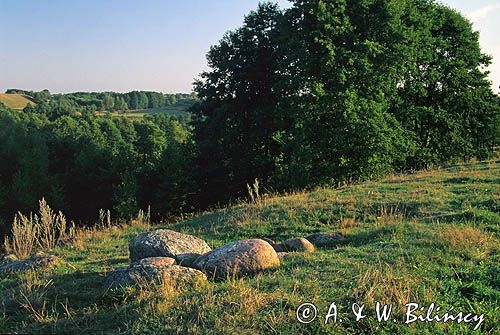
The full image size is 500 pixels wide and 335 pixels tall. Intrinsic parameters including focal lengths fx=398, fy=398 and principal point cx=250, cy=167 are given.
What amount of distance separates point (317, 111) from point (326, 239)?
1160 centimetres

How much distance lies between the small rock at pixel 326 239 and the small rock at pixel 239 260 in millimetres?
2253

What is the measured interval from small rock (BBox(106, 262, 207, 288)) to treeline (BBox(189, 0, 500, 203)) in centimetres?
1430

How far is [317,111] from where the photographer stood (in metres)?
19.7

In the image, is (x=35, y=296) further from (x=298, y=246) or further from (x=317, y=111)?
(x=317, y=111)

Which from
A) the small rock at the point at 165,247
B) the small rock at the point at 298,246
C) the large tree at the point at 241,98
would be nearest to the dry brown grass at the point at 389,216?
the small rock at the point at 298,246

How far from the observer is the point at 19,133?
137 ft

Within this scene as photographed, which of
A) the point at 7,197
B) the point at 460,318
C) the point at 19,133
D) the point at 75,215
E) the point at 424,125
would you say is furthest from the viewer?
the point at 19,133

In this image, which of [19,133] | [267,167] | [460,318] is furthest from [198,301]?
[19,133]

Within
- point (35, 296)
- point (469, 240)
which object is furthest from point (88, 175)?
point (469, 240)

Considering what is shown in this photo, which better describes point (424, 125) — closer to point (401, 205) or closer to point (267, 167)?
point (267, 167)

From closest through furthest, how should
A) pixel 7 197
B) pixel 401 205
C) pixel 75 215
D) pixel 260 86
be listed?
pixel 401 205 < pixel 260 86 < pixel 7 197 < pixel 75 215

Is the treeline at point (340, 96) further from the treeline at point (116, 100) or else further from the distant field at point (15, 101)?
the treeline at point (116, 100)

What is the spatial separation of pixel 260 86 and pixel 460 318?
2135cm

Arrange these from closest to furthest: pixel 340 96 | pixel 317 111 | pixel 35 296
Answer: pixel 35 296 → pixel 340 96 → pixel 317 111
